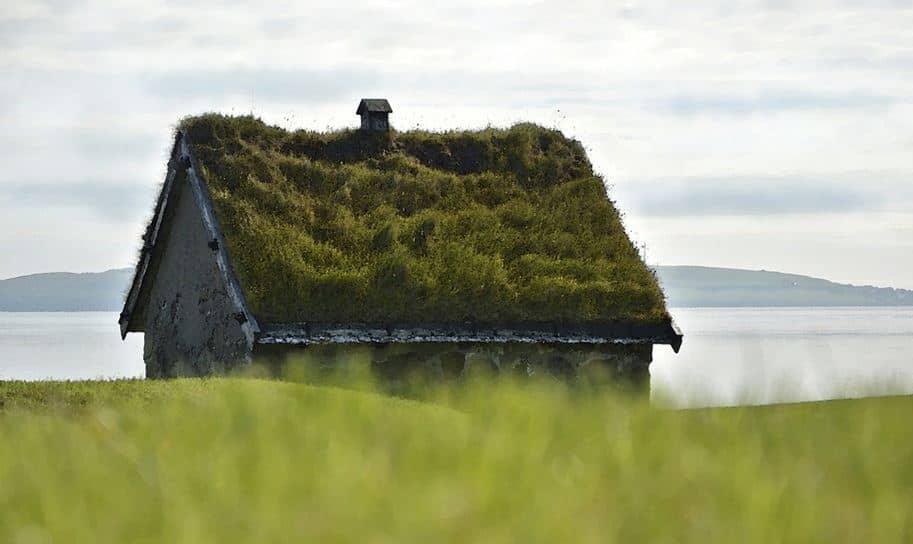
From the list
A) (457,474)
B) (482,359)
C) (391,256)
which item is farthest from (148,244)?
(457,474)

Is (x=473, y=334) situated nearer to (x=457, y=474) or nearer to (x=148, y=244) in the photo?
(x=148, y=244)

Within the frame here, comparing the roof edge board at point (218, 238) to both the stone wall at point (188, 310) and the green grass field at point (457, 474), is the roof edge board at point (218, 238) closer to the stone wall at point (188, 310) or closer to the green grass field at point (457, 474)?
the stone wall at point (188, 310)

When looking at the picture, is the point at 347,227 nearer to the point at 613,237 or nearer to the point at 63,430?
the point at 613,237

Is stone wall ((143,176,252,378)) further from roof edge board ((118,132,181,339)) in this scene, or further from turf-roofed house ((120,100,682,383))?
roof edge board ((118,132,181,339))

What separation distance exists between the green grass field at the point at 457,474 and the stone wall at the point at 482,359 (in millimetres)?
7220

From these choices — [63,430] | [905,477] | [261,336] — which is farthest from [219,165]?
[905,477]

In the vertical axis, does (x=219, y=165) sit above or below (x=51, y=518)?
above

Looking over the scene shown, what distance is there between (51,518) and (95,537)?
36cm

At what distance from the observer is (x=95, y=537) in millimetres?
5270

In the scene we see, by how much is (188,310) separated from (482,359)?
5166 millimetres

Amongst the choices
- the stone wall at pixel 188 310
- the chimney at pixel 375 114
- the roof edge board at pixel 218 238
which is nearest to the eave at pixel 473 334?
the roof edge board at pixel 218 238

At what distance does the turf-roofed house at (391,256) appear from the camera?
16.7m

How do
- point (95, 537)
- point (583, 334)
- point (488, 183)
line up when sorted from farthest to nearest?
point (488, 183), point (583, 334), point (95, 537)

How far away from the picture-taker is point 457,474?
20.4ft
